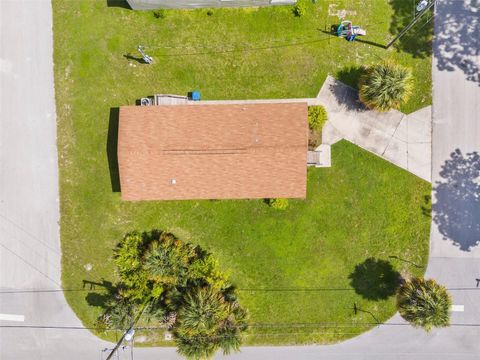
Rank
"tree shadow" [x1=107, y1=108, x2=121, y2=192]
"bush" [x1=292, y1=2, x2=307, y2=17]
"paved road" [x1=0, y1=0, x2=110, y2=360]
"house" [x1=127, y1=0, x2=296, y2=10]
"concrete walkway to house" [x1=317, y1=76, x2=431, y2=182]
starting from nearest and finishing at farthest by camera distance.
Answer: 1. "house" [x1=127, y1=0, x2=296, y2=10]
2. "bush" [x1=292, y1=2, x2=307, y2=17]
3. "concrete walkway to house" [x1=317, y1=76, x2=431, y2=182]
4. "tree shadow" [x1=107, y1=108, x2=121, y2=192]
5. "paved road" [x1=0, y1=0, x2=110, y2=360]

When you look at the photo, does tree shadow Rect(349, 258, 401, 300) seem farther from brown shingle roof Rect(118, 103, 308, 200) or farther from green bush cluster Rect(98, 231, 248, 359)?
green bush cluster Rect(98, 231, 248, 359)

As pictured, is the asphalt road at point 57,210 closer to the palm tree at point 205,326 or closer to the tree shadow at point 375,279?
the tree shadow at point 375,279

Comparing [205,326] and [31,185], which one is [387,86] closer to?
[205,326]

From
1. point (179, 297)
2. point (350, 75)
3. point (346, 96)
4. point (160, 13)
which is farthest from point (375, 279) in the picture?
point (160, 13)

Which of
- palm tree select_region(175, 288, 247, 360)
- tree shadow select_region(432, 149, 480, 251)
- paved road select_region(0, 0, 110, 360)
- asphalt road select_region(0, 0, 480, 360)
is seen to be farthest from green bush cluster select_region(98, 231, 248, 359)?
tree shadow select_region(432, 149, 480, 251)

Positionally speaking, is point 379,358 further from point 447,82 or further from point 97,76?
point 97,76

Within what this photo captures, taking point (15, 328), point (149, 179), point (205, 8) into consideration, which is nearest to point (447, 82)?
point (205, 8)
